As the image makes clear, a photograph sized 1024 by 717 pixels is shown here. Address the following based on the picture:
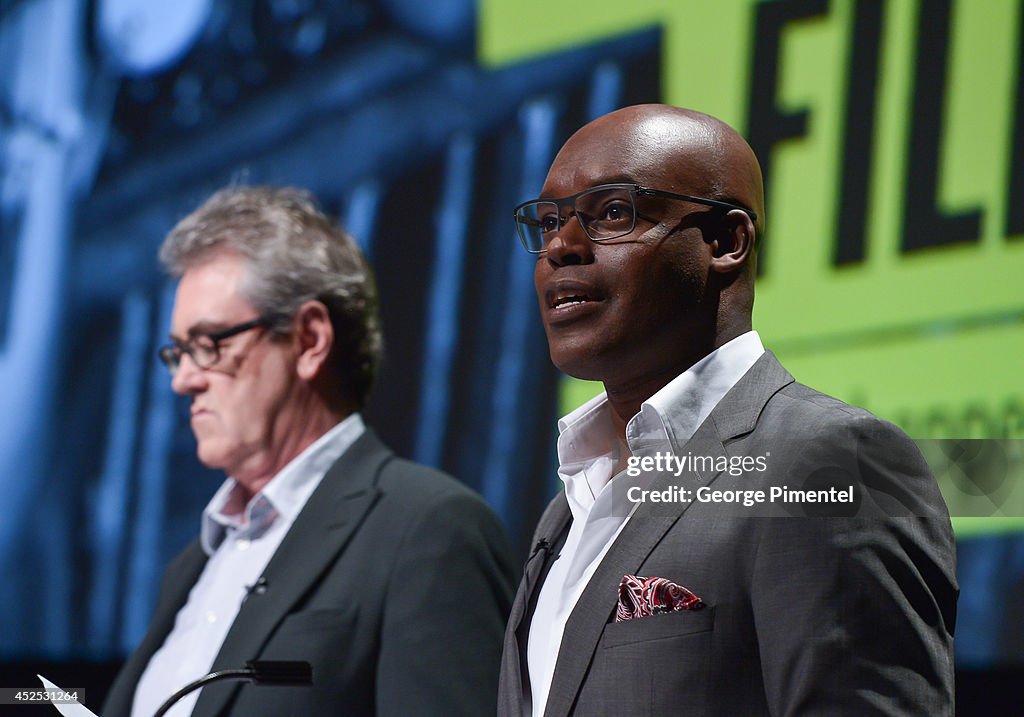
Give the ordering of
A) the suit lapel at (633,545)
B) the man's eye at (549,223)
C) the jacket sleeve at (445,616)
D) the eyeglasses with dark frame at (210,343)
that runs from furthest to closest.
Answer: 1. the eyeglasses with dark frame at (210,343)
2. the jacket sleeve at (445,616)
3. the man's eye at (549,223)
4. the suit lapel at (633,545)

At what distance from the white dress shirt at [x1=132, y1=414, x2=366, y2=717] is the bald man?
794mm

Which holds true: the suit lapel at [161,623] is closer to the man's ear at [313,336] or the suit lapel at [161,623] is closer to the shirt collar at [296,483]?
the shirt collar at [296,483]

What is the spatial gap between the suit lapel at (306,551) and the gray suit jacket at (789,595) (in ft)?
2.77

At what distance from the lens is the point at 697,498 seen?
4.55 feet

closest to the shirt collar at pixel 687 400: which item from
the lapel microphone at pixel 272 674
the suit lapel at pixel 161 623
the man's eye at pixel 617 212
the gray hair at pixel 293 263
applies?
the man's eye at pixel 617 212

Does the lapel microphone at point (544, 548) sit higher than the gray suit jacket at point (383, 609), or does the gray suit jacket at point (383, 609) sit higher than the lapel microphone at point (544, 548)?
the lapel microphone at point (544, 548)

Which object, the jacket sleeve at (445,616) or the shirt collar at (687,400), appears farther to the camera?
the jacket sleeve at (445,616)

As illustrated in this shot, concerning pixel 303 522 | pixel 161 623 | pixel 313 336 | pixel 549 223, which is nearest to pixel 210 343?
pixel 313 336

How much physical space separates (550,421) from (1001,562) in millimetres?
1149

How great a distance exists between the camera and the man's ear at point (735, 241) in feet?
5.08

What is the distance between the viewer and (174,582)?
2.56m

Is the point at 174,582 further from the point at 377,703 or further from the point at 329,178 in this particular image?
the point at 329,178

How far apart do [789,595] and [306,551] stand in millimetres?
1159

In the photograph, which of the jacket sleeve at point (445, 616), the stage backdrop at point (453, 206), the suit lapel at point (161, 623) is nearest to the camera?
the jacket sleeve at point (445, 616)
